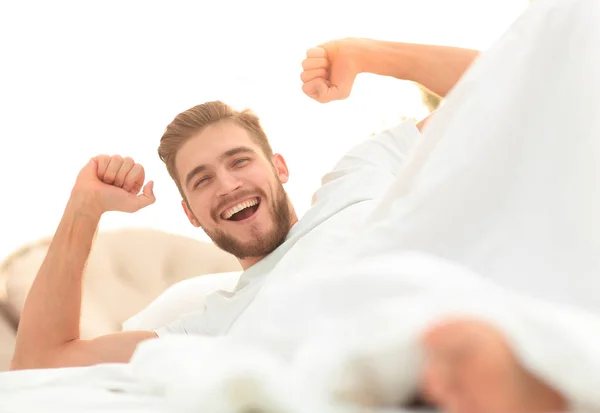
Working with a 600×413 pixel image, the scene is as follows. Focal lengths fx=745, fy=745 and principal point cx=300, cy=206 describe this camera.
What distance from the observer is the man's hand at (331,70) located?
5.90 ft

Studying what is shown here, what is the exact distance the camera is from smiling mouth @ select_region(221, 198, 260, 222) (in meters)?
1.76

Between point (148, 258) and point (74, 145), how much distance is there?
1.62 ft

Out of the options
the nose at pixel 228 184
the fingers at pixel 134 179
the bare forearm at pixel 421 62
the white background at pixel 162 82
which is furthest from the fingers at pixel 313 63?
the white background at pixel 162 82

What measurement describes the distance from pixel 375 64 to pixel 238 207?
512 mm

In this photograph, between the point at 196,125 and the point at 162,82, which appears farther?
the point at 162,82

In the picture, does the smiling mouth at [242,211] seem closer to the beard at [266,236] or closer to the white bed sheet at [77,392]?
the beard at [266,236]

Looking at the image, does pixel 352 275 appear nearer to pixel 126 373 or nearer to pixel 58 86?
pixel 126 373

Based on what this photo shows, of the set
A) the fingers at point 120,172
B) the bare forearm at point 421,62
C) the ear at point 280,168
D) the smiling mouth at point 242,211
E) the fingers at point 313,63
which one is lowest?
the smiling mouth at point 242,211

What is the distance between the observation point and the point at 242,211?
1.83 meters

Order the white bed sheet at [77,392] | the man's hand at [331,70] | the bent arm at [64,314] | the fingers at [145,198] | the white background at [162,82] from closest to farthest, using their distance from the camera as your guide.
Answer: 1. the white bed sheet at [77,392]
2. the bent arm at [64,314]
3. the fingers at [145,198]
4. the man's hand at [331,70]
5. the white background at [162,82]

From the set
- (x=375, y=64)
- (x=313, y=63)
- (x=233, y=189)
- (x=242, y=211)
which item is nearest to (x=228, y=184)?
(x=233, y=189)

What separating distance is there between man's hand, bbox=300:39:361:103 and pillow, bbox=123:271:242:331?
584 millimetres

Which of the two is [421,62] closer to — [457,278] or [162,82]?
[162,82]

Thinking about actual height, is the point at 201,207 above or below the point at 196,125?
below
